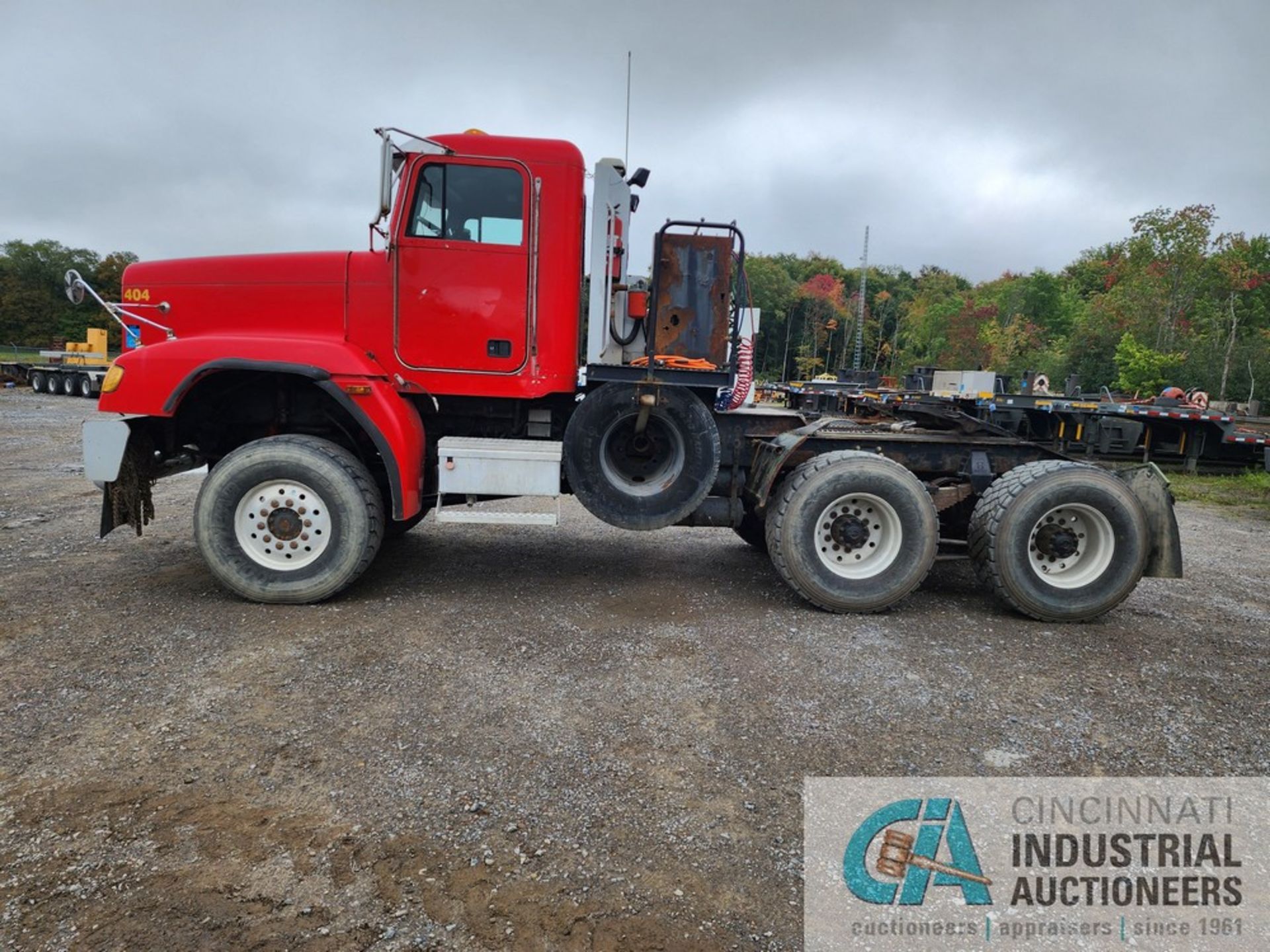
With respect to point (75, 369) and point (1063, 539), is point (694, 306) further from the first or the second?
point (75, 369)

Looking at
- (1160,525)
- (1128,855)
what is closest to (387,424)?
(1128,855)

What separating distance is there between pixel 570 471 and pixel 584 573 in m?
1.11

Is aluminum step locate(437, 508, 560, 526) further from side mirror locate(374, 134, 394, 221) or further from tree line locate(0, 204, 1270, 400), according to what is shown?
tree line locate(0, 204, 1270, 400)

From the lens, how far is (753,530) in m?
6.83

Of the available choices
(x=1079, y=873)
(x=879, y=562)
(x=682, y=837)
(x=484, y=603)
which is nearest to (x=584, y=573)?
(x=484, y=603)

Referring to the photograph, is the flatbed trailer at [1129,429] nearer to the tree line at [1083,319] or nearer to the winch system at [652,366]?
the tree line at [1083,319]

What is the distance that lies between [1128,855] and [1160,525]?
10.9 ft

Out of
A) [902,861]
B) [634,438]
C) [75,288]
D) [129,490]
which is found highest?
[75,288]

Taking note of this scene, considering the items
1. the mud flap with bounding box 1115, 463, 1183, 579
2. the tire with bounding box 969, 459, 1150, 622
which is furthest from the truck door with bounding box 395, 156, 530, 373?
the mud flap with bounding box 1115, 463, 1183, 579

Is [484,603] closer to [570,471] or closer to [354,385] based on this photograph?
[570,471]

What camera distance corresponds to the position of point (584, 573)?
5965 millimetres

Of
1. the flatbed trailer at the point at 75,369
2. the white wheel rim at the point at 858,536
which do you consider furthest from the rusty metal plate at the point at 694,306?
the flatbed trailer at the point at 75,369

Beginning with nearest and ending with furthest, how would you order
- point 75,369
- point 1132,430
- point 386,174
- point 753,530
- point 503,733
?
1. point 503,733
2. point 386,174
3. point 753,530
4. point 1132,430
5. point 75,369

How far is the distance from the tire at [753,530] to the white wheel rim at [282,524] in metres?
3.45
